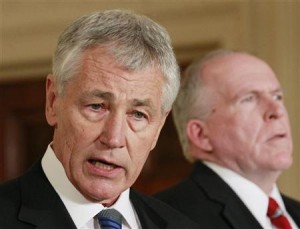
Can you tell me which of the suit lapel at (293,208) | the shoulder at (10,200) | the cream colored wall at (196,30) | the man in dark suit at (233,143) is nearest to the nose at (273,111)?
the man in dark suit at (233,143)

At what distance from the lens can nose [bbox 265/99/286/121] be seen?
11.2ft

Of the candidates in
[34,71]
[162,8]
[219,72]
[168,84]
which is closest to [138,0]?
[162,8]

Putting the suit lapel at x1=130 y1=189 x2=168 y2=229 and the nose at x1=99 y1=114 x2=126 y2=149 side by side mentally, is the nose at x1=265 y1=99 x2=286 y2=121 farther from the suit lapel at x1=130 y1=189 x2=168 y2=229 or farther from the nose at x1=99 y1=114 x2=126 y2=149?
the nose at x1=99 y1=114 x2=126 y2=149

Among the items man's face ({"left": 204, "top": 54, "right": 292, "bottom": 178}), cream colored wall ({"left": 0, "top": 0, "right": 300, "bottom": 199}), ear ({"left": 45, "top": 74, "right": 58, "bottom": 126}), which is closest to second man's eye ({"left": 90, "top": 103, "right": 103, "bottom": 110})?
ear ({"left": 45, "top": 74, "right": 58, "bottom": 126})

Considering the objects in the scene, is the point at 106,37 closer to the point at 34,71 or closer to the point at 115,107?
the point at 115,107

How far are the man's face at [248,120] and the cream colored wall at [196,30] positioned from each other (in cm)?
145

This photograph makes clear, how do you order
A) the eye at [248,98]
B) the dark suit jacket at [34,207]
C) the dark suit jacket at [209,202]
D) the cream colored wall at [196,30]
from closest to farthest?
the dark suit jacket at [34,207]
the dark suit jacket at [209,202]
the eye at [248,98]
the cream colored wall at [196,30]

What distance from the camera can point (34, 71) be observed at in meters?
5.54

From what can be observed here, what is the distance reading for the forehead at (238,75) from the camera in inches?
137

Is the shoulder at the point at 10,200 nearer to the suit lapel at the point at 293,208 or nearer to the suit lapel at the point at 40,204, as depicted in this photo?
the suit lapel at the point at 40,204

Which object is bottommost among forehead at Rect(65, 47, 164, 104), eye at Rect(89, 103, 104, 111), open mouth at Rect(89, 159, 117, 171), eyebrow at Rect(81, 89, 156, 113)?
open mouth at Rect(89, 159, 117, 171)

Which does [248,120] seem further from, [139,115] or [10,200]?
[10,200]

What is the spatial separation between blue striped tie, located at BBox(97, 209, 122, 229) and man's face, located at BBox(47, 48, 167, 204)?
0.05m

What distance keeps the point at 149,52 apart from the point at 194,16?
2.98 metres
